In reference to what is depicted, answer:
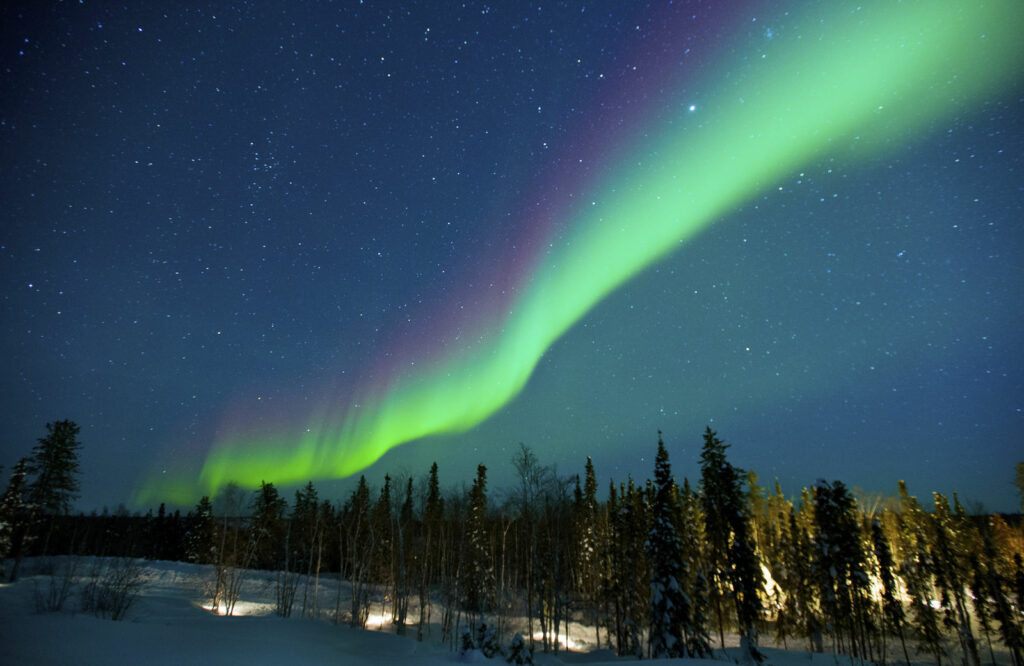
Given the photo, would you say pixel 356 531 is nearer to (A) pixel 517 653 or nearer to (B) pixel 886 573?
(A) pixel 517 653

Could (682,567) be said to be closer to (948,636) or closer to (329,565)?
(948,636)

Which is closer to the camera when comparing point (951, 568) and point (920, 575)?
point (951, 568)

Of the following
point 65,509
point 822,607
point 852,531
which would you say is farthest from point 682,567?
point 65,509

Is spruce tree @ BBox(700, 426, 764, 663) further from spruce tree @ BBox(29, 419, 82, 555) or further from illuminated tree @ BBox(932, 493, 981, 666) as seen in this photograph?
spruce tree @ BBox(29, 419, 82, 555)

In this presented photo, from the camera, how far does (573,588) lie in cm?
6775

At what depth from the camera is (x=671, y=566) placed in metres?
32.8

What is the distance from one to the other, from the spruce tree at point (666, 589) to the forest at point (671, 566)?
0.32 feet

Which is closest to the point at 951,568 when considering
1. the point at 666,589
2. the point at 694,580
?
the point at 694,580

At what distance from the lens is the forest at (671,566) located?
3450 centimetres

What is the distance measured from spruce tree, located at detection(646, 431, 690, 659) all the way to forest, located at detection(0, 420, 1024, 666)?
0.32 ft

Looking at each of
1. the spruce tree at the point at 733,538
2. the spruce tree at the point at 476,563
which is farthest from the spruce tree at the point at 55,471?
the spruce tree at the point at 733,538

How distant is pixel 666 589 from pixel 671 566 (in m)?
1.63

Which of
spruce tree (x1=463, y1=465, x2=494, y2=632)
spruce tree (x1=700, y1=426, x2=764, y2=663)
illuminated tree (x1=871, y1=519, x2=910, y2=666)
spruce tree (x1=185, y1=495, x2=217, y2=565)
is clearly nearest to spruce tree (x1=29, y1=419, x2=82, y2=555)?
spruce tree (x1=185, y1=495, x2=217, y2=565)

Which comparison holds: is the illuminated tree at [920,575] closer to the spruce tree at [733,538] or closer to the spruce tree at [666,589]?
the spruce tree at [733,538]
